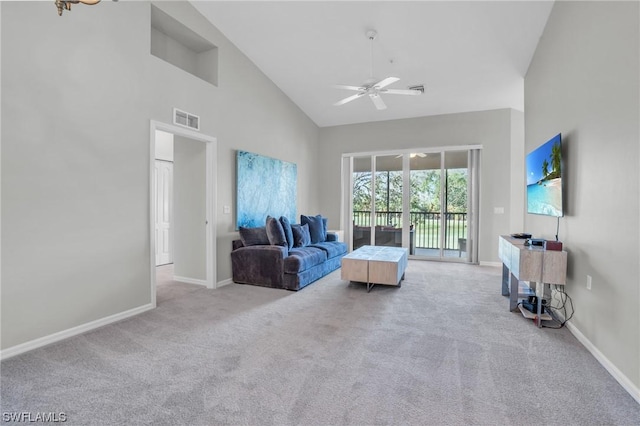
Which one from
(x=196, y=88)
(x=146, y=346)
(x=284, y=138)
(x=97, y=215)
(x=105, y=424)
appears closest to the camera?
(x=105, y=424)

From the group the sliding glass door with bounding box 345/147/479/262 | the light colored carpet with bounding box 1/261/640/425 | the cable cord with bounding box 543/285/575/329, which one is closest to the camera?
the light colored carpet with bounding box 1/261/640/425

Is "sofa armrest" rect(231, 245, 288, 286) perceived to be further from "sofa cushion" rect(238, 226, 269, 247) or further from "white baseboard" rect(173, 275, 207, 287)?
"white baseboard" rect(173, 275, 207, 287)

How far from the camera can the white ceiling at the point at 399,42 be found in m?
3.62

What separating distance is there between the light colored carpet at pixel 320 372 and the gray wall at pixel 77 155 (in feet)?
1.37

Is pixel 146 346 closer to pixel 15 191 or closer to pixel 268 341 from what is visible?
pixel 268 341

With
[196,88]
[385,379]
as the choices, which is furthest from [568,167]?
[196,88]

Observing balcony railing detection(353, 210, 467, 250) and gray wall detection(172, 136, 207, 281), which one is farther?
balcony railing detection(353, 210, 467, 250)

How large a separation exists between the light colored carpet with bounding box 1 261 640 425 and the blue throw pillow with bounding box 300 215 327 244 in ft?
7.52

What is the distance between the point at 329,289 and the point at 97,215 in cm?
284

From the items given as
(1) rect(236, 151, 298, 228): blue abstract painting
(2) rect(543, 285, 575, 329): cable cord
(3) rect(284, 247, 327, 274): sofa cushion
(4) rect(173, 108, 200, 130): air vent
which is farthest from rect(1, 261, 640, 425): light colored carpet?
(4) rect(173, 108, 200, 130): air vent

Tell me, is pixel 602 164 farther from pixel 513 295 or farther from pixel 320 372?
pixel 320 372

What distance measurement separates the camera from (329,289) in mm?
4203

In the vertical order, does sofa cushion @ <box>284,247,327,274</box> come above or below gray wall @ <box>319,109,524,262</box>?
below

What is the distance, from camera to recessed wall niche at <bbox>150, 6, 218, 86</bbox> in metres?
3.79
